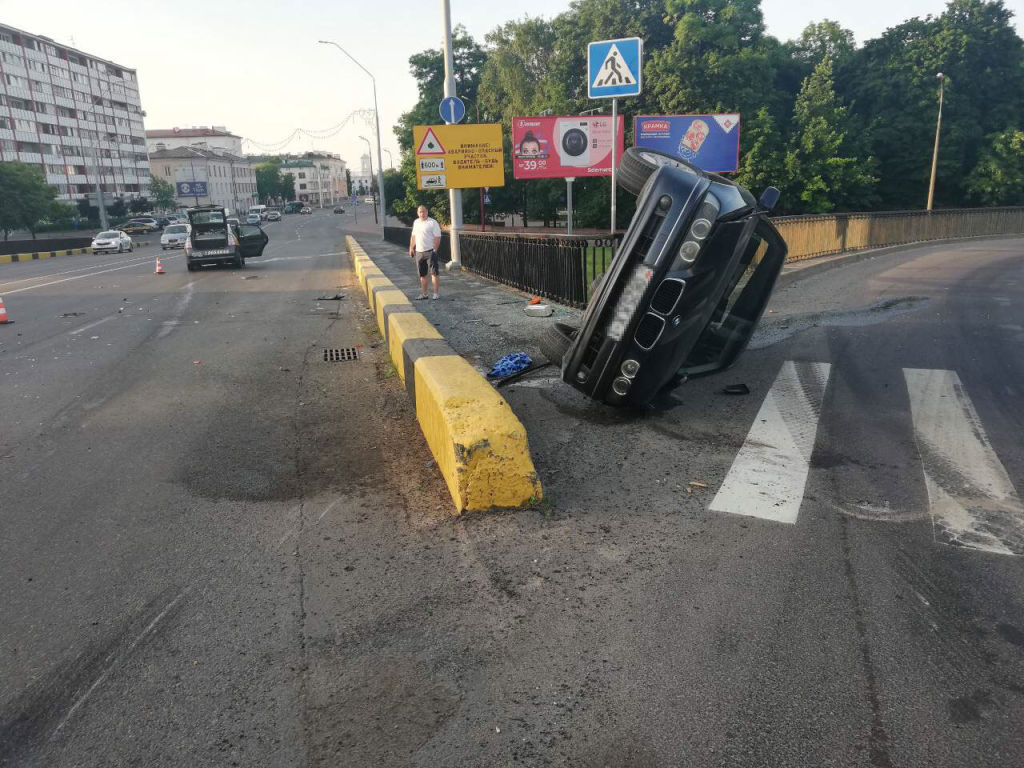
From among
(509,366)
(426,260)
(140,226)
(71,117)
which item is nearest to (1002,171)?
(426,260)

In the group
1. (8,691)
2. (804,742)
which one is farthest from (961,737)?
(8,691)

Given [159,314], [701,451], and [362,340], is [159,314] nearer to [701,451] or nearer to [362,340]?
[362,340]

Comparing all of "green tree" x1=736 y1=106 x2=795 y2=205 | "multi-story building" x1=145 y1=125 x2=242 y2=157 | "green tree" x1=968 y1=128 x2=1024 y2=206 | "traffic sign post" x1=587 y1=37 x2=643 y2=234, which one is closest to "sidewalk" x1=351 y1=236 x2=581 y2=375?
"traffic sign post" x1=587 y1=37 x2=643 y2=234

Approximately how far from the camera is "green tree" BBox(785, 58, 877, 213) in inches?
1590

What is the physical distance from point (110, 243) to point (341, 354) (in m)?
36.6

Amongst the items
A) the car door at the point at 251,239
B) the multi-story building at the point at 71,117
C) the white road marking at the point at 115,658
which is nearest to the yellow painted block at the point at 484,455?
the white road marking at the point at 115,658

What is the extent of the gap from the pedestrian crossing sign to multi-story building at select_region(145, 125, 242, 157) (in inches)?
6360

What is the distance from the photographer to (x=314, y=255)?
1169 inches

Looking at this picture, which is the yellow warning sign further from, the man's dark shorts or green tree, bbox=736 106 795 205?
green tree, bbox=736 106 795 205

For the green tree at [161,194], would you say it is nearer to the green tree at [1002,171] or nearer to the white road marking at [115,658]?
the green tree at [1002,171]

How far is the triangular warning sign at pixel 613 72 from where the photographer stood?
1024 cm

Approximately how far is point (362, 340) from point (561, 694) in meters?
7.98

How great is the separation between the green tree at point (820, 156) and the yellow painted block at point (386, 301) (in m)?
35.8

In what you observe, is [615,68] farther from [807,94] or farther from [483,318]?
[807,94]
